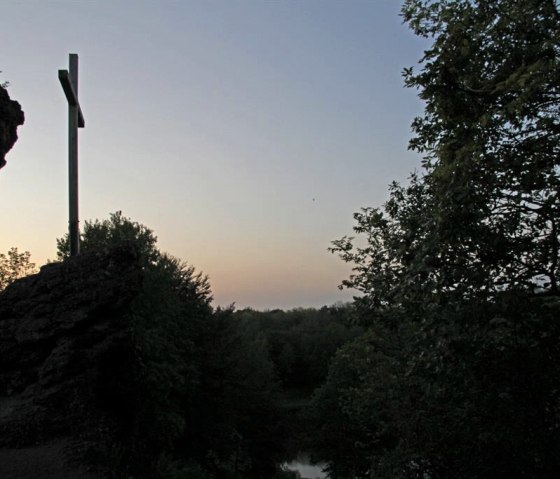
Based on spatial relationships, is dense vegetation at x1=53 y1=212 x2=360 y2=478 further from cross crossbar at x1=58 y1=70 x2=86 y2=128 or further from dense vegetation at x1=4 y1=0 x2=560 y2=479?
cross crossbar at x1=58 y1=70 x2=86 y2=128

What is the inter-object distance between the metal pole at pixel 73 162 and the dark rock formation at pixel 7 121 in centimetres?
117

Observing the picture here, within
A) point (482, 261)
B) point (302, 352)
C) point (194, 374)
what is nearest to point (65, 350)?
point (482, 261)

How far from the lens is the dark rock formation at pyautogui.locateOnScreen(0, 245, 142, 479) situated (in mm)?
8047

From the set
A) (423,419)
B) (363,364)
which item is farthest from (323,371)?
(423,419)

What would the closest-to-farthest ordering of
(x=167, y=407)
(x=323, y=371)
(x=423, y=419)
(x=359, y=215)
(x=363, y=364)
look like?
(x=423, y=419)
(x=359, y=215)
(x=363, y=364)
(x=167, y=407)
(x=323, y=371)

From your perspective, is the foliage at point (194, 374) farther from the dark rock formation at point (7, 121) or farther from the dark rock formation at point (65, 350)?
the dark rock formation at point (65, 350)

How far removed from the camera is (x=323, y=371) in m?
73.8

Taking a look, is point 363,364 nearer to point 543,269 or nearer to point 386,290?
point 386,290

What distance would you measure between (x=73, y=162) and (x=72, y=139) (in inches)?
18.0

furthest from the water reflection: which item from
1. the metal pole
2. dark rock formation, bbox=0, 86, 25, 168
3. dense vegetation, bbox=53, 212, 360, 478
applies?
dark rock formation, bbox=0, 86, 25, 168

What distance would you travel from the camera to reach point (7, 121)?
10.3 meters

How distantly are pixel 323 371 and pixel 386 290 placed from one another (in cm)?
6706

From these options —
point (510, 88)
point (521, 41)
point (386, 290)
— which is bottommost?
point (386, 290)

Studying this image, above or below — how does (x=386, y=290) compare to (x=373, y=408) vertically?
above
